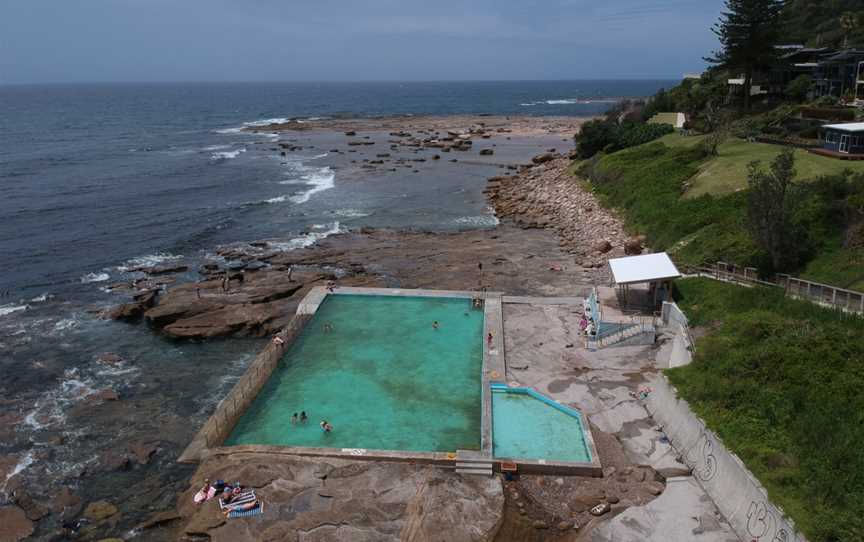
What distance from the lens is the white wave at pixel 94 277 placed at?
40.8m

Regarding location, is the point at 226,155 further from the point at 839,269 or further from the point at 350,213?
the point at 839,269

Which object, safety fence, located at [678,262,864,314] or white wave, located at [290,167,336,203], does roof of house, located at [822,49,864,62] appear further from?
white wave, located at [290,167,336,203]

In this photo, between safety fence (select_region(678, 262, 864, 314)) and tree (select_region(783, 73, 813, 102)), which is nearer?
safety fence (select_region(678, 262, 864, 314))

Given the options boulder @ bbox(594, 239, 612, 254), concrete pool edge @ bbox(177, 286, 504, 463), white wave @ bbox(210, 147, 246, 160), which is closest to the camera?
concrete pool edge @ bbox(177, 286, 504, 463)

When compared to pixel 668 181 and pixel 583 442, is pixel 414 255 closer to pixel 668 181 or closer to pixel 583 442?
pixel 668 181

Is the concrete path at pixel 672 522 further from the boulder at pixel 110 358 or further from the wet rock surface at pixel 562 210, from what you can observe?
the boulder at pixel 110 358

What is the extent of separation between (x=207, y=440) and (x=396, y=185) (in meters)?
54.0

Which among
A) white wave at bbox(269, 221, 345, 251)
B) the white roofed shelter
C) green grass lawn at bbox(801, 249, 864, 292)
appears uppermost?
green grass lawn at bbox(801, 249, 864, 292)

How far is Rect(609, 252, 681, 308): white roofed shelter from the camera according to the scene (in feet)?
89.2

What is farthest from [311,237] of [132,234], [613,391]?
[613,391]

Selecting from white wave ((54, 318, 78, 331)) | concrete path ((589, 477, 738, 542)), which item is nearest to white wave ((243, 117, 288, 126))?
white wave ((54, 318, 78, 331))

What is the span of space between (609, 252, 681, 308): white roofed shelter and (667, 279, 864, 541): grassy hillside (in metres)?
3.44

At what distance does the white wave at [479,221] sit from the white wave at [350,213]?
9306 millimetres

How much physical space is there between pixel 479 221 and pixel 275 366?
106 feet
